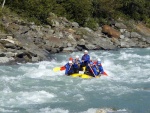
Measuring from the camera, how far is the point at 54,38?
30.1 metres

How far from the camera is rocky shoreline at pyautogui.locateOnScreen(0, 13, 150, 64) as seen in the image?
24.4 metres

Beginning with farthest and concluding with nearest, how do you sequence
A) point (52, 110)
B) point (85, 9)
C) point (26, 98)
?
point (85, 9), point (26, 98), point (52, 110)

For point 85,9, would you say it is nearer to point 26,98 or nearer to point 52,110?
point 26,98

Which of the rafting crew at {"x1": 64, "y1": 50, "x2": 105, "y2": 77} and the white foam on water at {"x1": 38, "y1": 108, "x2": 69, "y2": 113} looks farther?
the rafting crew at {"x1": 64, "y1": 50, "x2": 105, "y2": 77}

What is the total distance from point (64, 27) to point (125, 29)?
30.7 feet

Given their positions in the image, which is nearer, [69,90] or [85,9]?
[69,90]

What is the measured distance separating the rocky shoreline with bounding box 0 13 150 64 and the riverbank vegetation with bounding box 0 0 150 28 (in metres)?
1.33

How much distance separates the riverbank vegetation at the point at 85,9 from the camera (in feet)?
113

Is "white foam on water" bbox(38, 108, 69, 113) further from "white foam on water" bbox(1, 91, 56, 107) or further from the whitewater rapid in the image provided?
"white foam on water" bbox(1, 91, 56, 107)

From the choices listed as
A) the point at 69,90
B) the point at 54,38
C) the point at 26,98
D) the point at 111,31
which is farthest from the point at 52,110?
the point at 111,31

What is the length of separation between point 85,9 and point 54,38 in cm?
1046

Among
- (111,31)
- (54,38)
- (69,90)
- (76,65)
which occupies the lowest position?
(69,90)

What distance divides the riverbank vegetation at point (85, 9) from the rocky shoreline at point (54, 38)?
1334 mm

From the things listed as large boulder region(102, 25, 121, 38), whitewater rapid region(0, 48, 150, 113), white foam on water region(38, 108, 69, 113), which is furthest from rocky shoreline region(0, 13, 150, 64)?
white foam on water region(38, 108, 69, 113)
